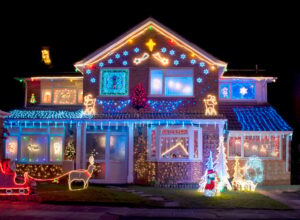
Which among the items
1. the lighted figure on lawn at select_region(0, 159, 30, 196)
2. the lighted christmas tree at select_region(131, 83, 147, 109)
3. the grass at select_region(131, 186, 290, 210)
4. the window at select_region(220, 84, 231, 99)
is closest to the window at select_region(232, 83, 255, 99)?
the window at select_region(220, 84, 231, 99)

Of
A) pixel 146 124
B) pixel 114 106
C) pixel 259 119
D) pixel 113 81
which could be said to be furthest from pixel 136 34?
pixel 259 119

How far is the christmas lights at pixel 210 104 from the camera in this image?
68.4ft

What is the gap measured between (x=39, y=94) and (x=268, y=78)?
12562mm

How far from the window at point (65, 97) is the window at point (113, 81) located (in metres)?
2.62

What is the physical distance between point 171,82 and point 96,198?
27.4 ft

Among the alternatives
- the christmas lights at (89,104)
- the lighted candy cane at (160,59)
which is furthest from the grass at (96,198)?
the lighted candy cane at (160,59)

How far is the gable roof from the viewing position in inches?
829

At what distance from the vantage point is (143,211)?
42.8 ft

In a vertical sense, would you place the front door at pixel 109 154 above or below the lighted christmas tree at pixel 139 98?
below

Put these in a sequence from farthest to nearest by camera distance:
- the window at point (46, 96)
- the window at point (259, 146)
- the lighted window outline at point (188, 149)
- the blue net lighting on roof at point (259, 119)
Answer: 1. the window at point (46, 96)
2. the window at point (259, 146)
3. the blue net lighting on roof at point (259, 119)
4. the lighted window outline at point (188, 149)

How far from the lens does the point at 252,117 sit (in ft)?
72.2

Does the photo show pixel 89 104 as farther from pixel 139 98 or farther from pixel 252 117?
pixel 252 117

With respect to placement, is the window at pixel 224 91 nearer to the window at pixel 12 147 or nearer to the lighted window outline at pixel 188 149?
the lighted window outline at pixel 188 149

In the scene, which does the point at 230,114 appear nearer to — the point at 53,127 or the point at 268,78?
the point at 268,78
